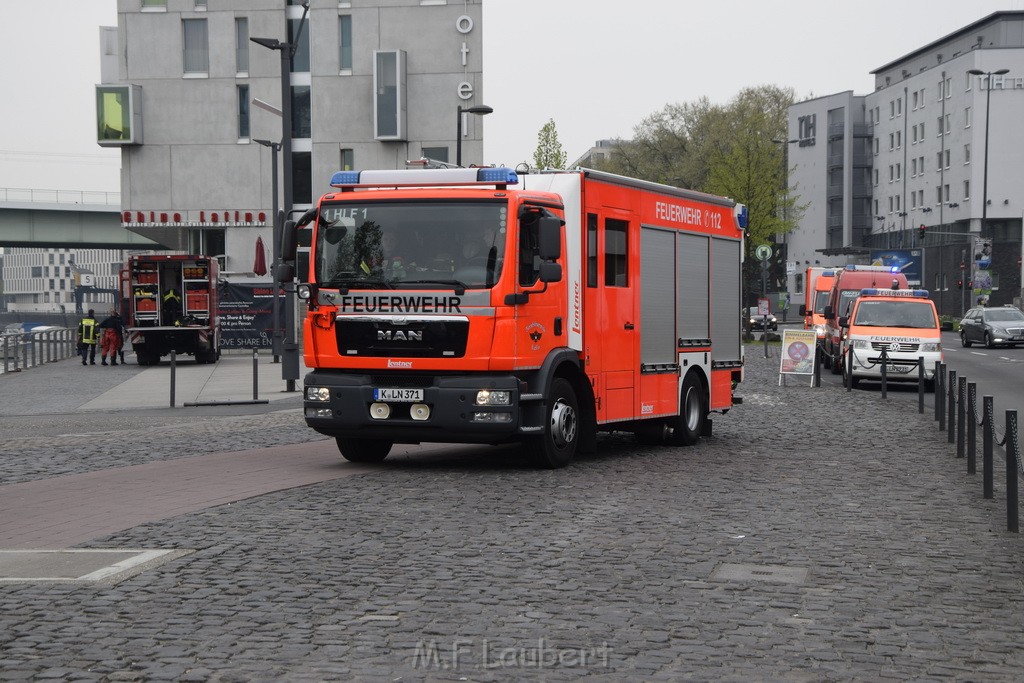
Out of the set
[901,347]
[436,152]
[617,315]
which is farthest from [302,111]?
[617,315]

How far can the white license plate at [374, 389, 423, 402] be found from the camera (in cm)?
1305

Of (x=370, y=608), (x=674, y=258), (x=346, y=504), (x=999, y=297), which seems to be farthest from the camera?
(x=999, y=297)

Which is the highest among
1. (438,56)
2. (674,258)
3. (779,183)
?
(438,56)

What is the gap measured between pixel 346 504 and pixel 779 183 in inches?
2068

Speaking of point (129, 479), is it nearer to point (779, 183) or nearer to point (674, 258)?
point (674, 258)

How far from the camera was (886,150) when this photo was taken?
4523 inches

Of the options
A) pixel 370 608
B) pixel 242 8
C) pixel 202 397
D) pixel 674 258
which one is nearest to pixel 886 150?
pixel 242 8

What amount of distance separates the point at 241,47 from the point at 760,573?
58613mm

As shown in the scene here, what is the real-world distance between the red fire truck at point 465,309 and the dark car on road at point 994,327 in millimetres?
41314

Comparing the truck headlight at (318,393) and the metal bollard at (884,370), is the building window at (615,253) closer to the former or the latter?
the truck headlight at (318,393)

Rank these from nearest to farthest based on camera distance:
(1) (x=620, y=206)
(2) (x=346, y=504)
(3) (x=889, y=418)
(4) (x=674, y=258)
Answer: (2) (x=346, y=504), (1) (x=620, y=206), (4) (x=674, y=258), (3) (x=889, y=418)

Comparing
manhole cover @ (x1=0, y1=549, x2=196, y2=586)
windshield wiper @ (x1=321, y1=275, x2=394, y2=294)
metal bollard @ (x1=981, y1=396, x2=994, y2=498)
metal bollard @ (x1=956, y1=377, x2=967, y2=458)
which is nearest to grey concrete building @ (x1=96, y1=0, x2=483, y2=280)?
metal bollard @ (x1=956, y1=377, x2=967, y2=458)

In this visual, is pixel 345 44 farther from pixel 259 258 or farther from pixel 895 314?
pixel 895 314

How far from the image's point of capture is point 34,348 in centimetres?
4244
